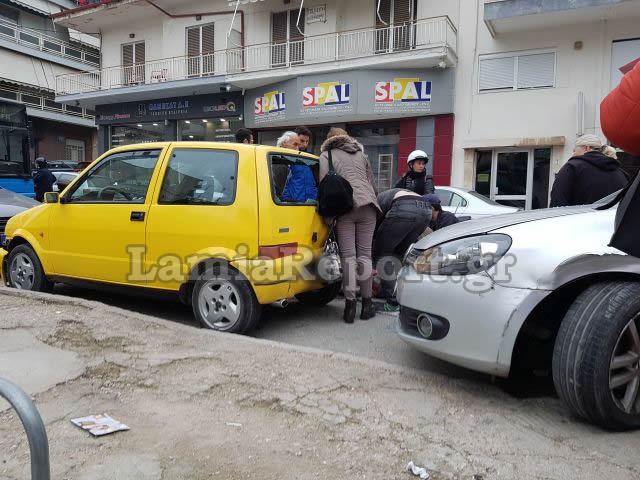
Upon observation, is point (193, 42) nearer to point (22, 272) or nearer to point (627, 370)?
point (22, 272)

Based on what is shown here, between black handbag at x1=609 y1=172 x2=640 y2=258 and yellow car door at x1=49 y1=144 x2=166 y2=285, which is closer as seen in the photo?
black handbag at x1=609 y1=172 x2=640 y2=258

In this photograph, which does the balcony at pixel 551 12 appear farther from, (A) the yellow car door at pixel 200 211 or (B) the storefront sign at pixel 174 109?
(A) the yellow car door at pixel 200 211

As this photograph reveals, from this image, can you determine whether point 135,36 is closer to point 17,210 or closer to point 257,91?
point 257,91

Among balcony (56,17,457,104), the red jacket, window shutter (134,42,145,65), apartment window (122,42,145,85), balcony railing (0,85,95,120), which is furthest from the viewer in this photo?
balcony railing (0,85,95,120)

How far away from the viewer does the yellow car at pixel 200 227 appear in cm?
396

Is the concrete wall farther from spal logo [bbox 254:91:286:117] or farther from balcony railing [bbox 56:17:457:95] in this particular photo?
spal logo [bbox 254:91:286:117]

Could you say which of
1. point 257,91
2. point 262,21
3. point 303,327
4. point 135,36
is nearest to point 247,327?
point 303,327

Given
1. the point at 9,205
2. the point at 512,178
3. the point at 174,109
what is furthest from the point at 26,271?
the point at 174,109

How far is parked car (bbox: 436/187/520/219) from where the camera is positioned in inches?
343

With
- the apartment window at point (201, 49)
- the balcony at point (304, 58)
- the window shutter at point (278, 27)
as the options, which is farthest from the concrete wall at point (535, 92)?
the apartment window at point (201, 49)

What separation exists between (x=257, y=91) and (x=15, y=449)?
15296 millimetres

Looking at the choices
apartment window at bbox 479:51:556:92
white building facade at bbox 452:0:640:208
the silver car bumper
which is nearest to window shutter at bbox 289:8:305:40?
white building facade at bbox 452:0:640:208

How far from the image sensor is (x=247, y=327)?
3.97 metres

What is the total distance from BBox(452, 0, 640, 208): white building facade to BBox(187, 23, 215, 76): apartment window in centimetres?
839
